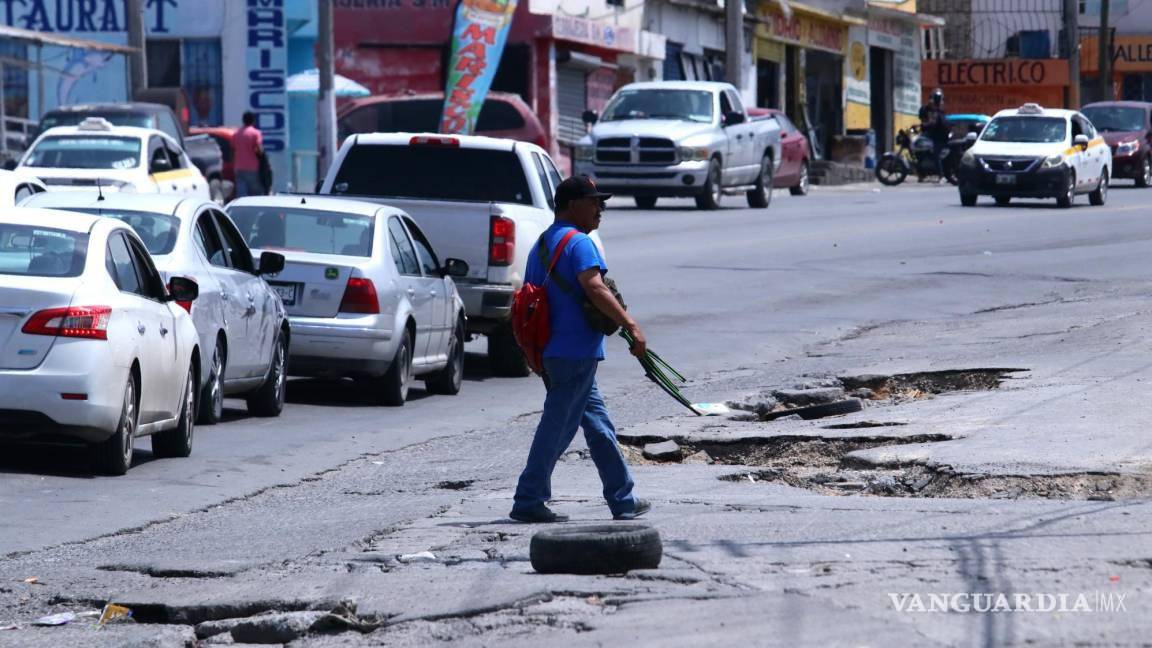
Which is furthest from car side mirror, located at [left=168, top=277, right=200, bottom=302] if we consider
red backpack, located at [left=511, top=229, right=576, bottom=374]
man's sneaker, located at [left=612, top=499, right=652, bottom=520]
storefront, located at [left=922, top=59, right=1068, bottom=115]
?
storefront, located at [left=922, top=59, right=1068, bottom=115]

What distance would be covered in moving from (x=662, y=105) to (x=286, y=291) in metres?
21.8

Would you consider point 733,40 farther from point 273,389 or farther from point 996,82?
point 273,389

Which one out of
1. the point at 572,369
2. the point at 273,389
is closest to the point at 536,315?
the point at 572,369

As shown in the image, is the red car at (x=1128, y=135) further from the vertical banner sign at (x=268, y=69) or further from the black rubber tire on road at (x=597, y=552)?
the black rubber tire on road at (x=597, y=552)

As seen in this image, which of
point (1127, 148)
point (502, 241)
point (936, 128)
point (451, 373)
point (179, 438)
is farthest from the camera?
point (936, 128)

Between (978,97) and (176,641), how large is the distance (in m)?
72.5

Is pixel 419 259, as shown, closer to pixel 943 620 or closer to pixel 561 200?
pixel 561 200

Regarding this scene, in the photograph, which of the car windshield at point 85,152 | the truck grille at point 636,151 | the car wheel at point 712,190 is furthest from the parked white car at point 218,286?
the car wheel at point 712,190

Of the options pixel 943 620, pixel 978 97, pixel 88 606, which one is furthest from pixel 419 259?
pixel 978 97

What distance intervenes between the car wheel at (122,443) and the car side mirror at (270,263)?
121 inches

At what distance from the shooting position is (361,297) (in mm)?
14766

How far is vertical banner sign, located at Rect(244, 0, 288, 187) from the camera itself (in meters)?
42.8

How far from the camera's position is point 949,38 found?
82.2 meters

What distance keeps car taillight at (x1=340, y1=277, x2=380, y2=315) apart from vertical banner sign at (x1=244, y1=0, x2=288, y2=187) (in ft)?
93.9
